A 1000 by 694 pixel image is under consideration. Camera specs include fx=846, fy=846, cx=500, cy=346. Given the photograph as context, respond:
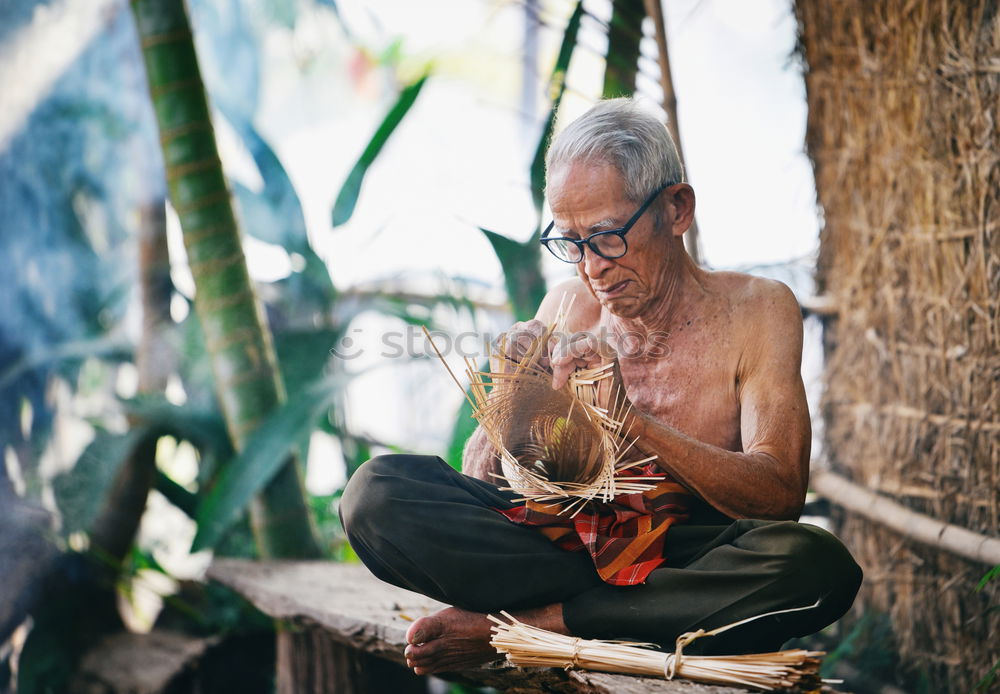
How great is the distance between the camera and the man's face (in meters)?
1.46

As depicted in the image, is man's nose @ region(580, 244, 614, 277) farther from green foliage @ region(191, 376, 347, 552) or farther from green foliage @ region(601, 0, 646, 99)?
green foliage @ region(191, 376, 347, 552)

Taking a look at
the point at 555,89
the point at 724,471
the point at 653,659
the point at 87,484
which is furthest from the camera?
the point at 87,484

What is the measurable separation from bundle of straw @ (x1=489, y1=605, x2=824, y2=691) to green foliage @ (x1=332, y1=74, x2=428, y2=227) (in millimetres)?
1799

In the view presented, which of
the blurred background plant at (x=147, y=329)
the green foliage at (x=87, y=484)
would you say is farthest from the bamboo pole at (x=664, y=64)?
the green foliage at (x=87, y=484)

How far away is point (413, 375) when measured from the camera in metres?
3.56

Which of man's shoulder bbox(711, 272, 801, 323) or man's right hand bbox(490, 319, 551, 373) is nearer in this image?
man's right hand bbox(490, 319, 551, 373)

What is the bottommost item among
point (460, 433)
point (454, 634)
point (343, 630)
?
point (343, 630)

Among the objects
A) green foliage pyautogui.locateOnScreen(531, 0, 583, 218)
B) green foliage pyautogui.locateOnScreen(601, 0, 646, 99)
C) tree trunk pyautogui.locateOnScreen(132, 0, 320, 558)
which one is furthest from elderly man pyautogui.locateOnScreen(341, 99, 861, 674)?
tree trunk pyautogui.locateOnScreen(132, 0, 320, 558)

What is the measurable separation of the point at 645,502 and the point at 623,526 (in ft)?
0.20

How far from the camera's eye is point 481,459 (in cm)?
167

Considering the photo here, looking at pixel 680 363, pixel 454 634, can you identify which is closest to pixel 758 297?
pixel 680 363

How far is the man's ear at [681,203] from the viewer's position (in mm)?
1534

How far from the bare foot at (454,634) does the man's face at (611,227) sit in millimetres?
564

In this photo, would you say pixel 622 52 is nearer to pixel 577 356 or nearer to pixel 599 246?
pixel 599 246
